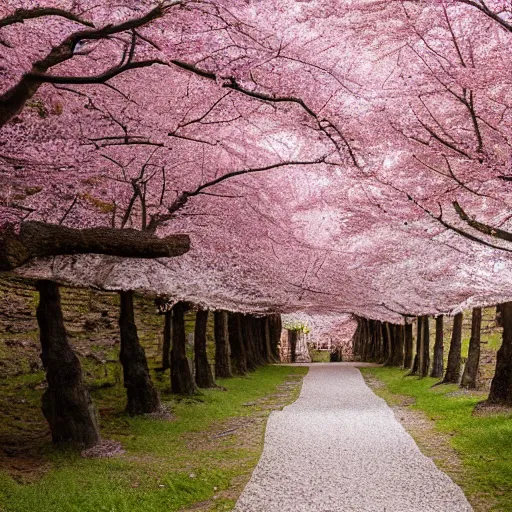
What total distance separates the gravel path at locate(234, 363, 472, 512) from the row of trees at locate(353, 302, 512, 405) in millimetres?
2858

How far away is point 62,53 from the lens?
696 centimetres

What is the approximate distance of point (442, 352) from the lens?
80.7 ft

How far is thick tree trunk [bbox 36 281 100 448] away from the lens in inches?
410

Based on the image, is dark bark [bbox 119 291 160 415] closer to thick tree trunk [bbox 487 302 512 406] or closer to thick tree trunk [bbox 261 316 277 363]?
thick tree trunk [bbox 487 302 512 406]

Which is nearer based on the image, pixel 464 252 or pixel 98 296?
pixel 464 252

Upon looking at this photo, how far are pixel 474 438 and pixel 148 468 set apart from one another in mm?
6596

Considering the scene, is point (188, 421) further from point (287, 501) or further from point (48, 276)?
point (287, 501)

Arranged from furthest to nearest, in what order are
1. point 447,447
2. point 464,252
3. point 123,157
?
1. point 464,252
2. point 123,157
3. point 447,447

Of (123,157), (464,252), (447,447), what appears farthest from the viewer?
(464,252)

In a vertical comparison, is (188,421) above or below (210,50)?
below

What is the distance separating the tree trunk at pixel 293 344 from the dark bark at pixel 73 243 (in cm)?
4852

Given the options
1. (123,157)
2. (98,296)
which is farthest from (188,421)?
(98,296)

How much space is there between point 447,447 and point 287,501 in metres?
4.99

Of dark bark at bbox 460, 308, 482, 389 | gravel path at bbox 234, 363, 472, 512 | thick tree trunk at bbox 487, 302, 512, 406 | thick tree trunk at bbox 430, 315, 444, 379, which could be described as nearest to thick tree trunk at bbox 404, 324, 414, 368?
thick tree trunk at bbox 430, 315, 444, 379
